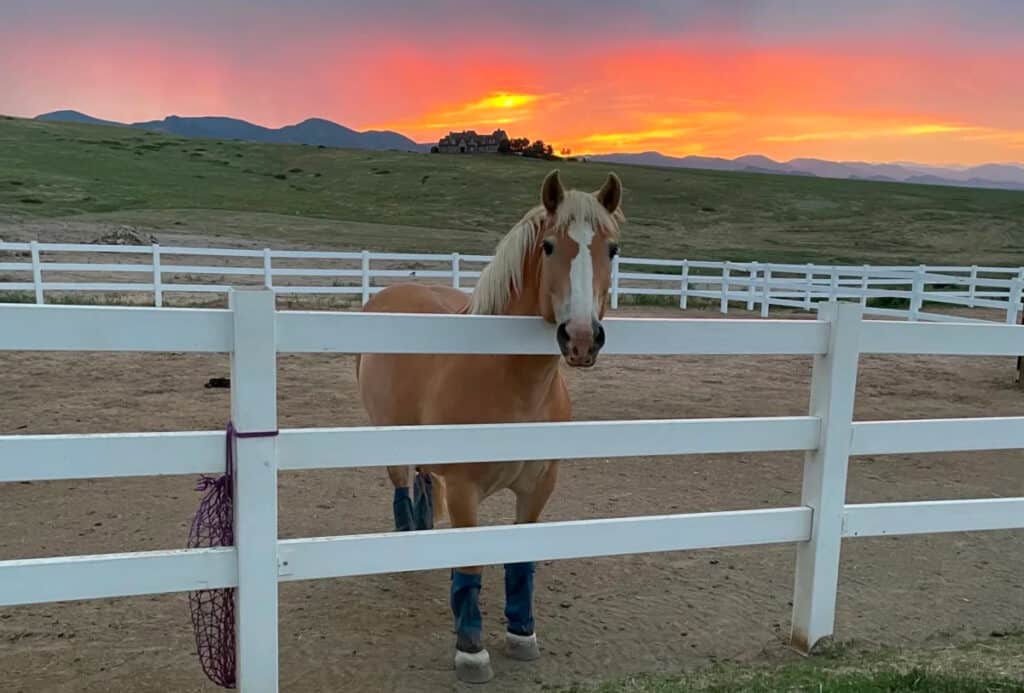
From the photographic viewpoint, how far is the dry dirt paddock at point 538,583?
3408 mm

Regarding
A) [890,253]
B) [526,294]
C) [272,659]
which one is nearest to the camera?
[272,659]

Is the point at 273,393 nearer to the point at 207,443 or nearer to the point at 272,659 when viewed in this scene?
the point at 207,443

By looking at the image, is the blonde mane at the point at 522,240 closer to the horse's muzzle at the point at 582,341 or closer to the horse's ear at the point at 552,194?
the horse's ear at the point at 552,194

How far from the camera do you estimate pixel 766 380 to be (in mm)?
11109

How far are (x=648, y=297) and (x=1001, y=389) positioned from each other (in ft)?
34.0

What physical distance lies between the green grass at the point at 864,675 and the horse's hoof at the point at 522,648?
454 millimetres

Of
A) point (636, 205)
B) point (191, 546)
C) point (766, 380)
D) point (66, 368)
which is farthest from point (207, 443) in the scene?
point (636, 205)

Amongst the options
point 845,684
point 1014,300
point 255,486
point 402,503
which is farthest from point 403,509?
point 1014,300

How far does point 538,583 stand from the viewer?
4.44 m

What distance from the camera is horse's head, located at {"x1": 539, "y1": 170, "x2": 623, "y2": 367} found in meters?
2.61

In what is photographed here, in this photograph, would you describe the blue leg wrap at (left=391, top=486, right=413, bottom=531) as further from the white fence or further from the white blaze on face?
the white fence

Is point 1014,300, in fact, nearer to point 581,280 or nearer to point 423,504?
point 423,504

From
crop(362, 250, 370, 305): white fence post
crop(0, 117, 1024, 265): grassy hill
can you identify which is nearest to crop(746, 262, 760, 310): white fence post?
crop(362, 250, 370, 305): white fence post

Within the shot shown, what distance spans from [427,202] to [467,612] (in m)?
57.6
